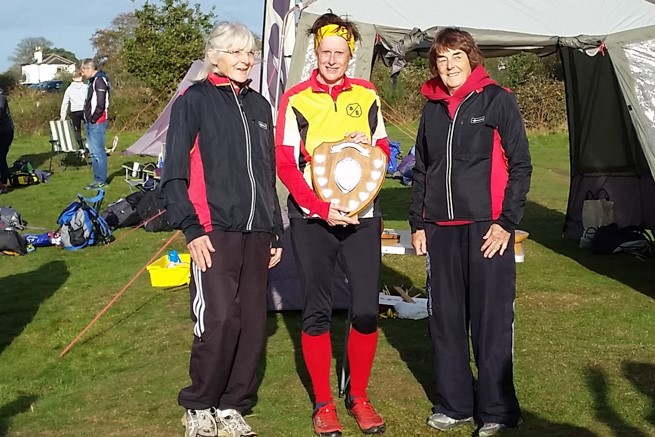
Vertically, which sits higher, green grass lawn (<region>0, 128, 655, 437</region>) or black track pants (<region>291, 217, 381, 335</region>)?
black track pants (<region>291, 217, 381, 335</region>)

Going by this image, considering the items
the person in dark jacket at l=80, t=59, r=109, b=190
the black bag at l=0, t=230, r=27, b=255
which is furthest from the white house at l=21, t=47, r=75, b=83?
the black bag at l=0, t=230, r=27, b=255

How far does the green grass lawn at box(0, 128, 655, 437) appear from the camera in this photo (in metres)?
4.13

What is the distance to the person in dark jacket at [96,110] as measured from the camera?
12.6 m

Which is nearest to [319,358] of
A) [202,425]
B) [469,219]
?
[202,425]

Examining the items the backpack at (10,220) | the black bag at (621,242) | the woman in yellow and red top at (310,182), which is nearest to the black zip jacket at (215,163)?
the woman in yellow and red top at (310,182)

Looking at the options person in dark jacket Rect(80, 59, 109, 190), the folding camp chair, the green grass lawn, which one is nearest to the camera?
the green grass lawn

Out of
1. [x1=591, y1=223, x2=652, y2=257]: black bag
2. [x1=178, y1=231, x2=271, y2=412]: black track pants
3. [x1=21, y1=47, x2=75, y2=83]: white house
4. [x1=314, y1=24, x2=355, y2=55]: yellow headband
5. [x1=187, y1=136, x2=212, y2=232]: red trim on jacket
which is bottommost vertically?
[x1=591, y1=223, x2=652, y2=257]: black bag

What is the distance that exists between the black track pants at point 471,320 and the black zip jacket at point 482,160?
0.29 feet

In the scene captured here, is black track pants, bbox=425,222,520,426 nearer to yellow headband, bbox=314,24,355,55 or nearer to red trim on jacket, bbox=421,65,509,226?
red trim on jacket, bbox=421,65,509,226

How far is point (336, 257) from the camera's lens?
3.78 m

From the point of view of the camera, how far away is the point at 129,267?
805cm

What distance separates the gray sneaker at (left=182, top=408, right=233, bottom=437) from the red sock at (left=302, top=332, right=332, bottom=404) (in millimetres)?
456

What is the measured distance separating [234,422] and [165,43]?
2186 cm

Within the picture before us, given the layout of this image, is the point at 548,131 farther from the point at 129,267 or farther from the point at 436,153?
the point at 436,153
